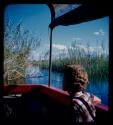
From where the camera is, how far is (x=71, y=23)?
300 cm

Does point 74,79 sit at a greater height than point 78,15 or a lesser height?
lesser

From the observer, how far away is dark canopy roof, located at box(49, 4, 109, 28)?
2.48m

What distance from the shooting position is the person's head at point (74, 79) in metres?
1.95

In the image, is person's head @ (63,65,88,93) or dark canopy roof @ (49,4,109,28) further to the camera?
dark canopy roof @ (49,4,109,28)

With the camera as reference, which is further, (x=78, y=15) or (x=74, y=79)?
(x=78, y=15)

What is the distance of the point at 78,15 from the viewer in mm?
2680

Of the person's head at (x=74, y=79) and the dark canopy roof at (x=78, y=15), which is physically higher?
the dark canopy roof at (x=78, y=15)

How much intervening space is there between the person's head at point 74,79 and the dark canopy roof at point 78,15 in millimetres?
558

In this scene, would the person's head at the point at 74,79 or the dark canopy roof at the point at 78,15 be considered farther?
the dark canopy roof at the point at 78,15

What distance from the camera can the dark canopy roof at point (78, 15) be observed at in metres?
2.48

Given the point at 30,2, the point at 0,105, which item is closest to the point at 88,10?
the point at 30,2

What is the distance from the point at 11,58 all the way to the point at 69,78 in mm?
1412

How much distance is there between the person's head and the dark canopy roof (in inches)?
22.0

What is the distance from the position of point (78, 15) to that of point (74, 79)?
863 millimetres
